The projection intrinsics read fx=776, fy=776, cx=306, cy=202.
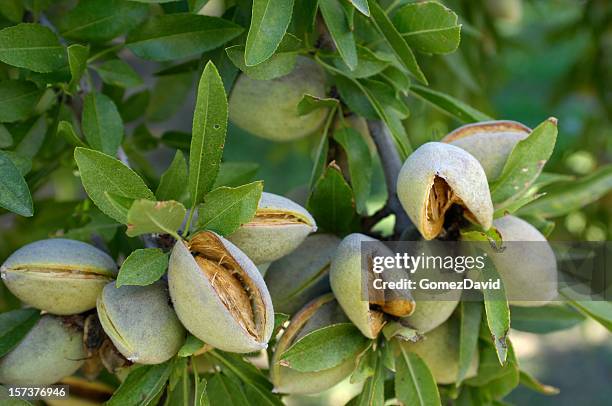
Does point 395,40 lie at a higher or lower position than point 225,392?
higher

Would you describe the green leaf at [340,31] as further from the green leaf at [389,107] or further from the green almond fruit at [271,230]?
the green almond fruit at [271,230]

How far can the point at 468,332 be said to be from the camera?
113 centimetres

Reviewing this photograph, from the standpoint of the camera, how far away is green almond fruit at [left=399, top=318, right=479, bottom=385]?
1.17 metres

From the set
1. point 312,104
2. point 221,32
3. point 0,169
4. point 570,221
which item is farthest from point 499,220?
point 570,221

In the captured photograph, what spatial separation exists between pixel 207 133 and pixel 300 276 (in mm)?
288

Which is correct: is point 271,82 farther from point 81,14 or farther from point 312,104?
point 81,14

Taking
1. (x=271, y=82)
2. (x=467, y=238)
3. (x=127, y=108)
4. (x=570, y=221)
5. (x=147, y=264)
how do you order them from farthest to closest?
1. (x=570, y=221)
2. (x=127, y=108)
3. (x=271, y=82)
4. (x=467, y=238)
5. (x=147, y=264)

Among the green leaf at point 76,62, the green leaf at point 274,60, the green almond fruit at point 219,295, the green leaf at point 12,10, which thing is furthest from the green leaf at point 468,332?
the green leaf at point 12,10

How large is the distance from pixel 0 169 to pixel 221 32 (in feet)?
1.21

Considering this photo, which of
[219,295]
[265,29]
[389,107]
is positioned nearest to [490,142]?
[389,107]

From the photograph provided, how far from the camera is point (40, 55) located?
3.63 ft

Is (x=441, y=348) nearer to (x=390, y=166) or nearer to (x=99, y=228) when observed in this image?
(x=390, y=166)

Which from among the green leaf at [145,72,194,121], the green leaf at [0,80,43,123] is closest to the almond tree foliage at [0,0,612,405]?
the green leaf at [0,80,43,123]

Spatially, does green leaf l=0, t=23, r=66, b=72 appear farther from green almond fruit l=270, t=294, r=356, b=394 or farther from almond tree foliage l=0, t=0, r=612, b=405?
green almond fruit l=270, t=294, r=356, b=394
